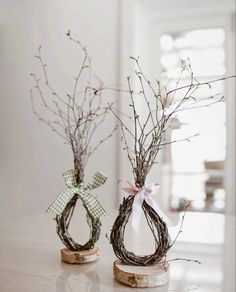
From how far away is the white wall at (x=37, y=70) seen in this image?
2.16m

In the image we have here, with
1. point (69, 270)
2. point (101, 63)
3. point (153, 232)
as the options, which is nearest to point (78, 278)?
point (69, 270)

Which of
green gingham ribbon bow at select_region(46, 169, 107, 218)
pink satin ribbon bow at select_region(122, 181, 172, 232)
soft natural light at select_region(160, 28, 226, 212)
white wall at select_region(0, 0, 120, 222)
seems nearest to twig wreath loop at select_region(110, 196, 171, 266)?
pink satin ribbon bow at select_region(122, 181, 172, 232)

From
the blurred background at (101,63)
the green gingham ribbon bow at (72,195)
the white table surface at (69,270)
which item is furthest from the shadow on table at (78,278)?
the blurred background at (101,63)

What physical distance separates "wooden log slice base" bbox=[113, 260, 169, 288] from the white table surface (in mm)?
11

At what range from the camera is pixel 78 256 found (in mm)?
776

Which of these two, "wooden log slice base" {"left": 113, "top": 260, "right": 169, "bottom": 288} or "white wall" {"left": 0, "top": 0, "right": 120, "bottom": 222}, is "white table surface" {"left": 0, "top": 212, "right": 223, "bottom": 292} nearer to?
"wooden log slice base" {"left": 113, "top": 260, "right": 169, "bottom": 288}

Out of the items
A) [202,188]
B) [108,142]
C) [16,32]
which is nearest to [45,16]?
[16,32]

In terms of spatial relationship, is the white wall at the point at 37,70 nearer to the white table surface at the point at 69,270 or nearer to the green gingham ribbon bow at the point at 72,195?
the white table surface at the point at 69,270

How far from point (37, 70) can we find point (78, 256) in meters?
1.78

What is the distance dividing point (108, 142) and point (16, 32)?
3.25 ft

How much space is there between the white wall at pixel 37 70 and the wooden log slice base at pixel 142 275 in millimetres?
1453

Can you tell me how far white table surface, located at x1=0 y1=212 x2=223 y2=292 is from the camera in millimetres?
651

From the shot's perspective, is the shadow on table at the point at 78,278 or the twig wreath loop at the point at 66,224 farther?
the twig wreath loop at the point at 66,224

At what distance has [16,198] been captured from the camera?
7.93ft
